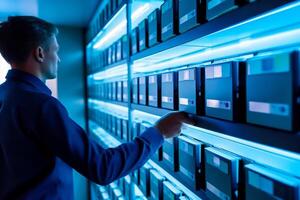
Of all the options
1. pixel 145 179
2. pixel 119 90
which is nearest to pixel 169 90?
pixel 145 179

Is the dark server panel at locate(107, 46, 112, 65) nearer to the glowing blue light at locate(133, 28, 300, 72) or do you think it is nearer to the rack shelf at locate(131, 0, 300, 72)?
the glowing blue light at locate(133, 28, 300, 72)

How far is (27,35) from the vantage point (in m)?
1.21

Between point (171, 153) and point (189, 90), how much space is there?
0.36 m

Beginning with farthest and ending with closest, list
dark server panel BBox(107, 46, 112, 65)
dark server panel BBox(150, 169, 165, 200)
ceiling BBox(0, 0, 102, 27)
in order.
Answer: ceiling BBox(0, 0, 102, 27)
dark server panel BBox(107, 46, 112, 65)
dark server panel BBox(150, 169, 165, 200)

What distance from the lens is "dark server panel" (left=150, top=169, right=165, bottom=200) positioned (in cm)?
137

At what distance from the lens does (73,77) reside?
3561 mm

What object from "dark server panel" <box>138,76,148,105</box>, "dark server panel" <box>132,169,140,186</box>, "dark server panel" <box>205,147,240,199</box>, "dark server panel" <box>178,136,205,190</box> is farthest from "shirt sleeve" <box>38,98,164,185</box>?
"dark server panel" <box>132,169,140,186</box>

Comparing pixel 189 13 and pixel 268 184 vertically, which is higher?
pixel 189 13

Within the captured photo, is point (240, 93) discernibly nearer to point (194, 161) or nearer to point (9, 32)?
point (194, 161)

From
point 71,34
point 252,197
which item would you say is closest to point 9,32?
point 252,197

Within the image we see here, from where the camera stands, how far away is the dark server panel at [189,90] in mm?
948

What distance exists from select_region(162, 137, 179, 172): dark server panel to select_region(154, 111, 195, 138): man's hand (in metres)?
0.11

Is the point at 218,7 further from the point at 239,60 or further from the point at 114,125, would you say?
the point at 114,125

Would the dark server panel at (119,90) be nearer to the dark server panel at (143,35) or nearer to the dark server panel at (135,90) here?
the dark server panel at (135,90)
